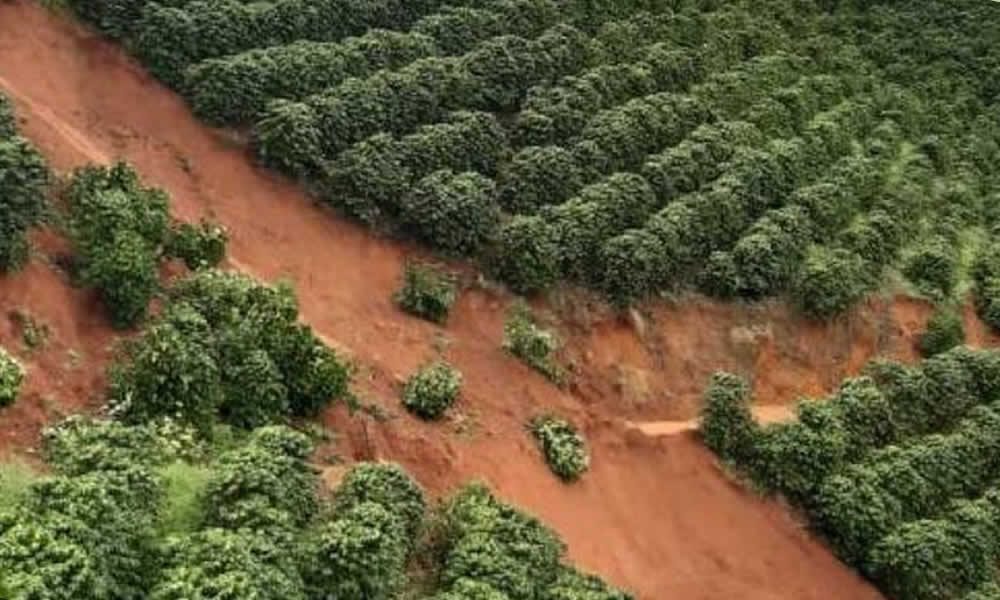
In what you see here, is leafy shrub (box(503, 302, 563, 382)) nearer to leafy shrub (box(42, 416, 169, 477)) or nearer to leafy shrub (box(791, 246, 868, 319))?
leafy shrub (box(791, 246, 868, 319))

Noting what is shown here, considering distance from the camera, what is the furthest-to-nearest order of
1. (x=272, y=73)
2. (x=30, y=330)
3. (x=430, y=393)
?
(x=272, y=73)
(x=430, y=393)
(x=30, y=330)

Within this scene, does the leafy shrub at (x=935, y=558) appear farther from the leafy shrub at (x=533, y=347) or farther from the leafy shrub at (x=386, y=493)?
the leafy shrub at (x=386, y=493)

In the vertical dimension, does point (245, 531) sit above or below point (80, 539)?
below

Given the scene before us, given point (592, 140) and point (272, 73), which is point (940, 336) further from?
point (272, 73)

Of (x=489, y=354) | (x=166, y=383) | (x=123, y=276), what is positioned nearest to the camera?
(x=166, y=383)

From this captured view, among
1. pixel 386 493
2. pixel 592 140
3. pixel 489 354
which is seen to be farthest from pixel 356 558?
pixel 592 140

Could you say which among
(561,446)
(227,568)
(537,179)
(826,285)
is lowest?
(561,446)

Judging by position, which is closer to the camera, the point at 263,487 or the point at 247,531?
the point at 247,531

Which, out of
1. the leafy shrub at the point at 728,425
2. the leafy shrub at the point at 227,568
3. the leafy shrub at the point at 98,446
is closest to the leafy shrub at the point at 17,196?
the leafy shrub at the point at 98,446
